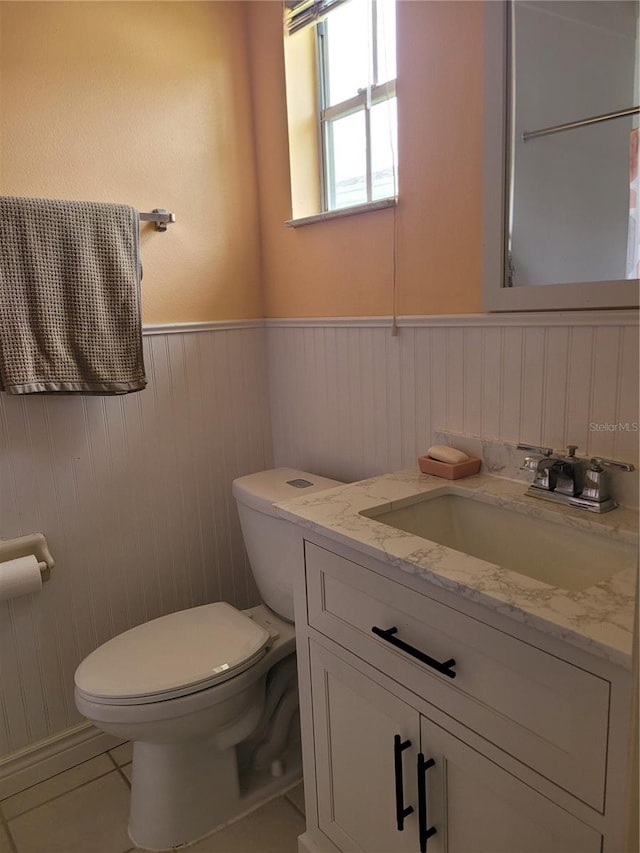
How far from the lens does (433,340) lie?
1479 millimetres

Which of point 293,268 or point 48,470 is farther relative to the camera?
point 293,268

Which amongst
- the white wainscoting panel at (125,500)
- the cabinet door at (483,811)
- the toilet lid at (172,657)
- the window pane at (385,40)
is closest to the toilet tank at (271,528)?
the toilet lid at (172,657)

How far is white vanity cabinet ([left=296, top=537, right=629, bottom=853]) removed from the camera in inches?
30.1

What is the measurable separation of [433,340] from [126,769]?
1448mm

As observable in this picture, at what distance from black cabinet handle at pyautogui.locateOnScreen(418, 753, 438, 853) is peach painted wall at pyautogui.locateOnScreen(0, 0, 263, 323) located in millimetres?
1337

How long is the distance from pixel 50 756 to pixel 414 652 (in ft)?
4.30

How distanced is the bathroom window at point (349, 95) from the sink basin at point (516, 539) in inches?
32.4

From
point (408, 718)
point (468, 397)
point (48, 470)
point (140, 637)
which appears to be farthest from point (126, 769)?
point (468, 397)

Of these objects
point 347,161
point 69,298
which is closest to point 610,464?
point 347,161

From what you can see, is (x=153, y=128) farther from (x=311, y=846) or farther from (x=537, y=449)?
(x=311, y=846)

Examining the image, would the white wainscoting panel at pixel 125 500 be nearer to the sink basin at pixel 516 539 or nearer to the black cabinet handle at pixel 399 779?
the sink basin at pixel 516 539

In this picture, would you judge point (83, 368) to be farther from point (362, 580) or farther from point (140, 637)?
point (362, 580)

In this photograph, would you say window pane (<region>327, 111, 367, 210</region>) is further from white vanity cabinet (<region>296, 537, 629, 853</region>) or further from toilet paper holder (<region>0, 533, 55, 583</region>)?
toilet paper holder (<region>0, 533, 55, 583</region>)

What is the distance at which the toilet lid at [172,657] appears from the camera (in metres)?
1.37
